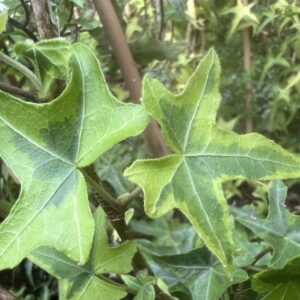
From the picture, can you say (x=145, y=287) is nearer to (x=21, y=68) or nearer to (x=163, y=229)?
(x=21, y=68)

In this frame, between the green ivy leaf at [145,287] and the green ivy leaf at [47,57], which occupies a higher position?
the green ivy leaf at [47,57]

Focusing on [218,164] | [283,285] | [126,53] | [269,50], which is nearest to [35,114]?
[218,164]

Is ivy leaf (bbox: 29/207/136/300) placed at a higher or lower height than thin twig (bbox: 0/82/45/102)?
lower

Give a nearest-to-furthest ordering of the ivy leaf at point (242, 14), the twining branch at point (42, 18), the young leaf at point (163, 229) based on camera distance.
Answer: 1. the twining branch at point (42, 18)
2. the young leaf at point (163, 229)
3. the ivy leaf at point (242, 14)

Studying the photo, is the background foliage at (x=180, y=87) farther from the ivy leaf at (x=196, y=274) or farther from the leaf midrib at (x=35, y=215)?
the leaf midrib at (x=35, y=215)

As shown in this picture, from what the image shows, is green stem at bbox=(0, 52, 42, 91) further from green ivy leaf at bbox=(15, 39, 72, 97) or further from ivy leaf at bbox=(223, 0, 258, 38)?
ivy leaf at bbox=(223, 0, 258, 38)

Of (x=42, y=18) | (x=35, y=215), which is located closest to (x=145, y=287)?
(x=35, y=215)

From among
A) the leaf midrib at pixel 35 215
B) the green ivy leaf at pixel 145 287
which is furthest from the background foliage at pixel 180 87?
the leaf midrib at pixel 35 215

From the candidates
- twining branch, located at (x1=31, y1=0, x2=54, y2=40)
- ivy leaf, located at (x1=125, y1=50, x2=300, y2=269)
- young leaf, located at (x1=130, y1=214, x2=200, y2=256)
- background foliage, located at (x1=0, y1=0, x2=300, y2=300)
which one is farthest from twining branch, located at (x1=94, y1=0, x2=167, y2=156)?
ivy leaf, located at (x1=125, y1=50, x2=300, y2=269)
